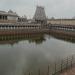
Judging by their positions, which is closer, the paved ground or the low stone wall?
the paved ground

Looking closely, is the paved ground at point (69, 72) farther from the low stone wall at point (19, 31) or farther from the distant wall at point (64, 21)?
the distant wall at point (64, 21)

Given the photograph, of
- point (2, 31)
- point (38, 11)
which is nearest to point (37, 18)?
point (38, 11)

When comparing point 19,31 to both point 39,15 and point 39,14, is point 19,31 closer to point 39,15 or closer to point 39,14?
point 39,15

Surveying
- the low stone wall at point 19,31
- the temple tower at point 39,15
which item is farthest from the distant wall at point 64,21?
the low stone wall at point 19,31

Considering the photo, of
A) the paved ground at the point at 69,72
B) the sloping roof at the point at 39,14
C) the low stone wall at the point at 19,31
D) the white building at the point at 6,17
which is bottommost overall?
the paved ground at the point at 69,72

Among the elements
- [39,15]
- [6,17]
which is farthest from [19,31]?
[39,15]

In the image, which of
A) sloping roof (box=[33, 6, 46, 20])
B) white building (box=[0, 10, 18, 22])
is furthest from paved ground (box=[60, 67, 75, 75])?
sloping roof (box=[33, 6, 46, 20])

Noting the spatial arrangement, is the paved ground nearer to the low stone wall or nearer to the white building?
the low stone wall

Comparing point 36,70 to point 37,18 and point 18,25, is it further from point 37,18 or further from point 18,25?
point 37,18

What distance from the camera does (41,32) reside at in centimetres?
6925

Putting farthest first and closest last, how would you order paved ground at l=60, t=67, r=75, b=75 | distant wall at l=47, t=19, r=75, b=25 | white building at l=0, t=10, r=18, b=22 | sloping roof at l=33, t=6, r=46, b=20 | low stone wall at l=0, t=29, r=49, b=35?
sloping roof at l=33, t=6, r=46, b=20 → distant wall at l=47, t=19, r=75, b=25 → white building at l=0, t=10, r=18, b=22 → low stone wall at l=0, t=29, r=49, b=35 → paved ground at l=60, t=67, r=75, b=75

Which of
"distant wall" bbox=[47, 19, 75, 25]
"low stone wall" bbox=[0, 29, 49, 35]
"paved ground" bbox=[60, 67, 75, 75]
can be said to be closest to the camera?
"paved ground" bbox=[60, 67, 75, 75]

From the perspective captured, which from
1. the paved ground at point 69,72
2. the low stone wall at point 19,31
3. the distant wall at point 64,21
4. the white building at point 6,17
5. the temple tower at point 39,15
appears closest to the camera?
the paved ground at point 69,72

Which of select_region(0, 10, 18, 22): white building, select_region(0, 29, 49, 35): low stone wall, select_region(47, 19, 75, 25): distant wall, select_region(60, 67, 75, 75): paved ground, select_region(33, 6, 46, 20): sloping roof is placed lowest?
select_region(60, 67, 75, 75): paved ground
